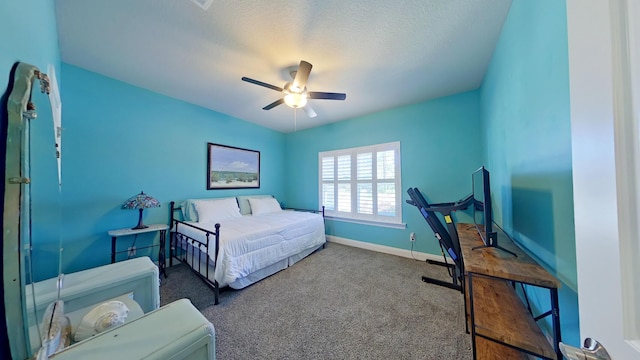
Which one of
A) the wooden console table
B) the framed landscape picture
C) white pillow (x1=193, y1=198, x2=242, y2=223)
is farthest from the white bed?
the wooden console table

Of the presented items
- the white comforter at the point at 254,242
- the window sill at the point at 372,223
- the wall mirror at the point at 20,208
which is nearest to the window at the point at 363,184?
the window sill at the point at 372,223

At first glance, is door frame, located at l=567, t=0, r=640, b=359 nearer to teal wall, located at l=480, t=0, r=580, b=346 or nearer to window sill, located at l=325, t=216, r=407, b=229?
teal wall, located at l=480, t=0, r=580, b=346

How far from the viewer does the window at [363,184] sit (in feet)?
11.3

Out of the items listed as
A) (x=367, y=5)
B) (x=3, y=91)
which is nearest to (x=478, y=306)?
(x=367, y=5)

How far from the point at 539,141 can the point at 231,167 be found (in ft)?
12.7

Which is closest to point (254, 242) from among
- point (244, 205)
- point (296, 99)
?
point (244, 205)

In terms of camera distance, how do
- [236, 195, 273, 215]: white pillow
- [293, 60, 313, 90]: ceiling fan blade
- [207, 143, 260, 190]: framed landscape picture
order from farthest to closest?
[236, 195, 273, 215]: white pillow, [207, 143, 260, 190]: framed landscape picture, [293, 60, 313, 90]: ceiling fan blade

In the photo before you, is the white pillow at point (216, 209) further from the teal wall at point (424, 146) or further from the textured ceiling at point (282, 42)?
the teal wall at point (424, 146)

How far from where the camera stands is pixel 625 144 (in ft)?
1.28

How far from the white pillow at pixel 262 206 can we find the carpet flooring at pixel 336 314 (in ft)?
4.32

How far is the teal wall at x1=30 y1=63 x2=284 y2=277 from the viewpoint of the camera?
2.22m

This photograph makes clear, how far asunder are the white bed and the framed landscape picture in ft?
1.19

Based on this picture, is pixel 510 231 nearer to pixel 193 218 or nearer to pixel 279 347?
pixel 279 347

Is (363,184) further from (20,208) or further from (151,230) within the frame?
(20,208)
